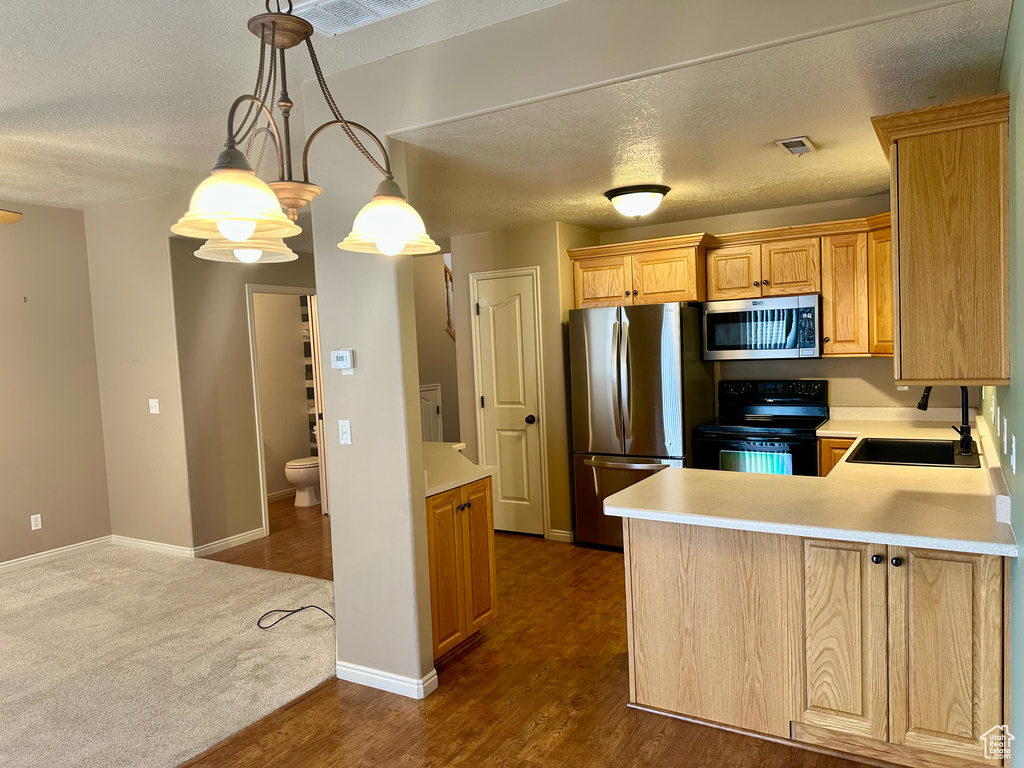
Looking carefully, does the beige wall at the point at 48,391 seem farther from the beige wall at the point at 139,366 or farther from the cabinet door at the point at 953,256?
the cabinet door at the point at 953,256

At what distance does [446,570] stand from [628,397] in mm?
2039

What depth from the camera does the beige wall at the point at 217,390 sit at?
506 cm

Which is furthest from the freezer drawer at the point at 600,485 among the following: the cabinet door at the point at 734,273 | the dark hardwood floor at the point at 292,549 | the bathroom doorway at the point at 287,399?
the bathroom doorway at the point at 287,399

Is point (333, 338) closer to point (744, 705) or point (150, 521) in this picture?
point (744, 705)

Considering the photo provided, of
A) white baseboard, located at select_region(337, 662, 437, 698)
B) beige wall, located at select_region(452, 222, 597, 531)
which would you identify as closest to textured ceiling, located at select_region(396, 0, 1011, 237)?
beige wall, located at select_region(452, 222, 597, 531)

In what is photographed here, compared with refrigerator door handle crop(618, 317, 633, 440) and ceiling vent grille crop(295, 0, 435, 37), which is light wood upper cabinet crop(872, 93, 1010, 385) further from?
refrigerator door handle crop(618, 317, 633, 440)

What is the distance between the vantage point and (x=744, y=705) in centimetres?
247

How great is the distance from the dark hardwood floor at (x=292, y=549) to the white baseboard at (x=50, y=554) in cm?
103

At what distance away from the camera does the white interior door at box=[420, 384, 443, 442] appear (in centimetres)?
746

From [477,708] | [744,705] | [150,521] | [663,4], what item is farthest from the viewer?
[150,521]

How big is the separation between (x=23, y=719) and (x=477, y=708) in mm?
1871

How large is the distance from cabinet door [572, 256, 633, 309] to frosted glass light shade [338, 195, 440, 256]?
312 cm

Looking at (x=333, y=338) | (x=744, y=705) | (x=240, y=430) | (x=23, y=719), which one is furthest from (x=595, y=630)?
(x=240, y=430)

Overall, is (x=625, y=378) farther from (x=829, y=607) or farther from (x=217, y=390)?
(x=217, y=390)
